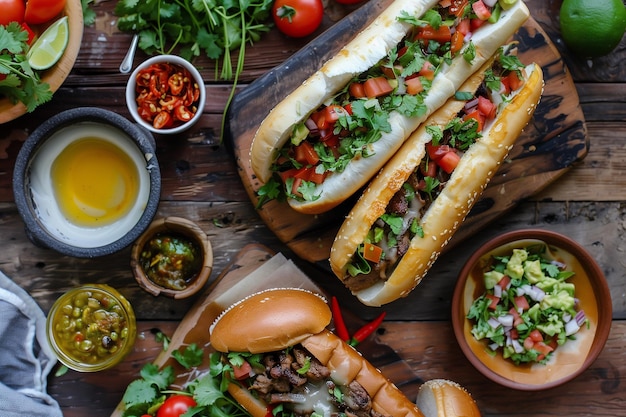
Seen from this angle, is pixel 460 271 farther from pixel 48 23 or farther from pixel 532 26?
pixel 48 23

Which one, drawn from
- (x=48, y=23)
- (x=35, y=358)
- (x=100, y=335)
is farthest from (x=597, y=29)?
(x=35, y=358)

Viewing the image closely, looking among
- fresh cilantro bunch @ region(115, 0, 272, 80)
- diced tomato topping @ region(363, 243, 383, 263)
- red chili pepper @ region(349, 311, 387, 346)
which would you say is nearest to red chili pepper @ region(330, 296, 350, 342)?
red chili pepper @ region(349, 311, 387, 346)

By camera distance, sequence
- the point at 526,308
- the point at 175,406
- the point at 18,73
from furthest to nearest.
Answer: the point at 526,308 → the point at 175,406 → the point at 18,73

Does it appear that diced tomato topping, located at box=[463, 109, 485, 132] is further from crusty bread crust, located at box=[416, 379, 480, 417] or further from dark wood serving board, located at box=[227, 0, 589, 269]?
crusty bread crust, located at box=[416, 379, 480, 417]

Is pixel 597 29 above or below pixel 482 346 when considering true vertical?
above

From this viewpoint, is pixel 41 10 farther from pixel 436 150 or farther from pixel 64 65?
pixel 436 150

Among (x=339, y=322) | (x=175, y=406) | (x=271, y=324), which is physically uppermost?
(x=271, y=324)

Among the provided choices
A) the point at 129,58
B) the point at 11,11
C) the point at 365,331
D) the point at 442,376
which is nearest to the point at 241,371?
Result: the point at 365,331
